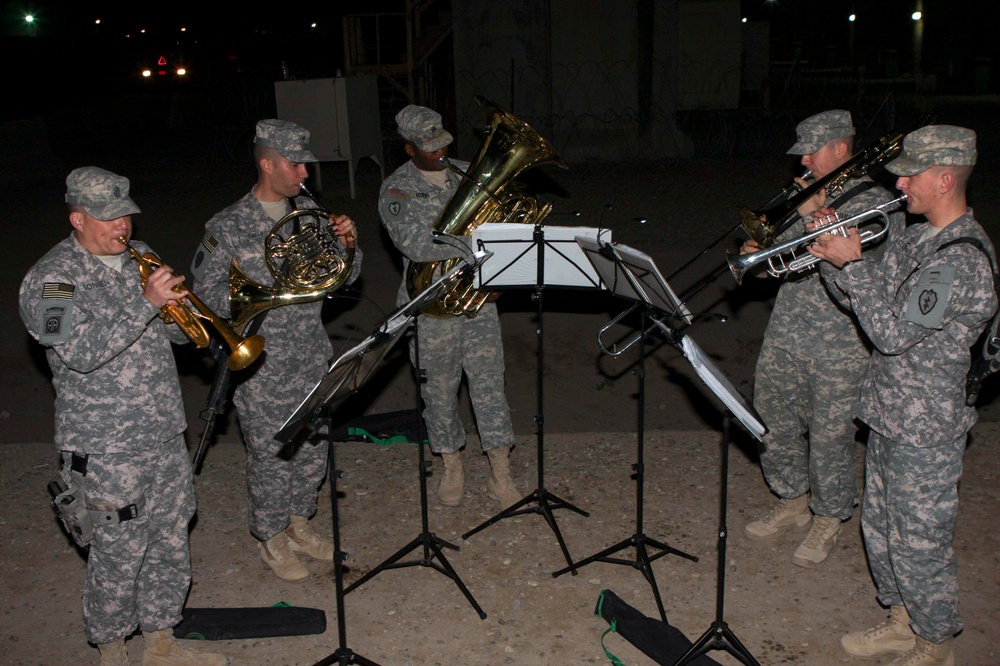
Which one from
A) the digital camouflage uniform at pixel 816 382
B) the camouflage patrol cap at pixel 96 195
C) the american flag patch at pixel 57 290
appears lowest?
the digital camouflage uniform at pixel 816 382

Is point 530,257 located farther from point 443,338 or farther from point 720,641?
point 720,641

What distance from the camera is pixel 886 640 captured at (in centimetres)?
422

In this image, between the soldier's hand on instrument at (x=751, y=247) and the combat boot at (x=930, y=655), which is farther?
the soldier's hand on instrument at (x=751, y=247)

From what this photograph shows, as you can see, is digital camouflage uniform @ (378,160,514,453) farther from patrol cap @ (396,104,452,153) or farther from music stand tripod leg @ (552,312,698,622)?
music stand tripod leg @ (552,312,698,622)

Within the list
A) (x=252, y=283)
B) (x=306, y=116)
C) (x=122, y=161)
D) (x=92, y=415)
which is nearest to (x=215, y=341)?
(x=252, y=283)

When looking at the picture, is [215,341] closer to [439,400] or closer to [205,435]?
[205,435]

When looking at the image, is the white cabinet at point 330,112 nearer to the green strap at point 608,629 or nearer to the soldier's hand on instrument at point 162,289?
the soldier's hand on instrument at point 162,289

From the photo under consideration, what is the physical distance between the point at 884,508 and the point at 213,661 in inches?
128

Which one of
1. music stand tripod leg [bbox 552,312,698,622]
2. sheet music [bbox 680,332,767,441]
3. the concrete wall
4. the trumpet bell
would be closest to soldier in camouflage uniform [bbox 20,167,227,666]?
the trumpet bell

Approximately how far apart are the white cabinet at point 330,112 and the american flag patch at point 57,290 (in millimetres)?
9203

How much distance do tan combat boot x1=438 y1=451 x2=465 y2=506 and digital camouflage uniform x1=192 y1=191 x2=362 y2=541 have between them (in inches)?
38.1

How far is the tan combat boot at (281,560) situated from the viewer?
16.3 feet

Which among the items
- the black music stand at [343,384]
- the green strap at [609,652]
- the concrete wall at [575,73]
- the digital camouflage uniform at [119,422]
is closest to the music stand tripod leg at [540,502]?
the green strap at [609,652]

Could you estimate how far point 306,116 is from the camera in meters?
12.8
